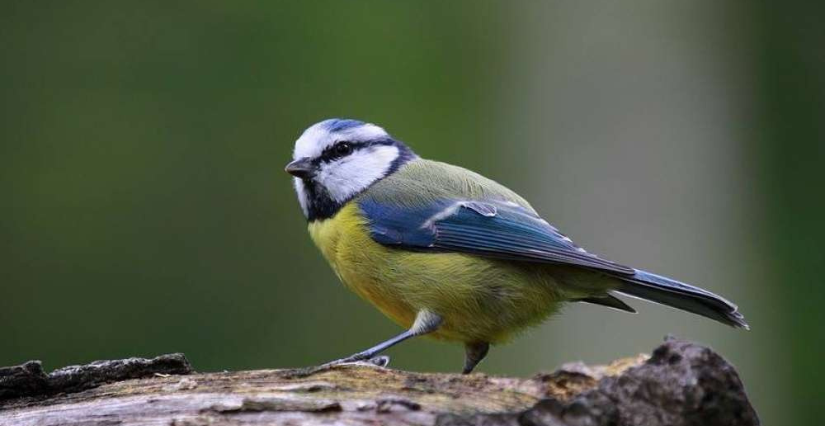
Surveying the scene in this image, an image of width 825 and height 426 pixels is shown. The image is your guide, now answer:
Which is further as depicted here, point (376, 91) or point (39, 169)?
point (376, 91)

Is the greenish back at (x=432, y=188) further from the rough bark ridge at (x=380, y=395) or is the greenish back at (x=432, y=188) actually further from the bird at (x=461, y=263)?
the rough bark ridge at (x=380, y=395)

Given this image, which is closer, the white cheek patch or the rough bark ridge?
the rough bark ridge

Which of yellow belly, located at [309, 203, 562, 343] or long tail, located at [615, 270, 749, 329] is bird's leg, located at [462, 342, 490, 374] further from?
long tail, located at [615, 270, 749, 329]

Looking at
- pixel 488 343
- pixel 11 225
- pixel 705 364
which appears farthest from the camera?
pixel 11 225

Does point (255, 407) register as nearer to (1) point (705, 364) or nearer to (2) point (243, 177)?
(1) point (705, 364)

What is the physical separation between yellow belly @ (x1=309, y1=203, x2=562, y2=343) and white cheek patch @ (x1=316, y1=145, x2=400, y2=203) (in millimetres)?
281

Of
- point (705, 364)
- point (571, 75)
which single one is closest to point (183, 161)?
point (571, 75)

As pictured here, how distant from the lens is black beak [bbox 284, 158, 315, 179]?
137 inches

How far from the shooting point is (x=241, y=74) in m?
7.18

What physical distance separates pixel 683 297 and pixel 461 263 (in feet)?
2.18

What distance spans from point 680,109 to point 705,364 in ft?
11.6

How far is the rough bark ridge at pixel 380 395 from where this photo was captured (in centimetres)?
209

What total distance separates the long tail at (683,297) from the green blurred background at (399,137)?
1.95m

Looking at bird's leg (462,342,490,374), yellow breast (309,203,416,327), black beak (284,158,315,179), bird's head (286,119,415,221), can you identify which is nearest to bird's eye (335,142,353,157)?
bird's head (286,119,415,221)
